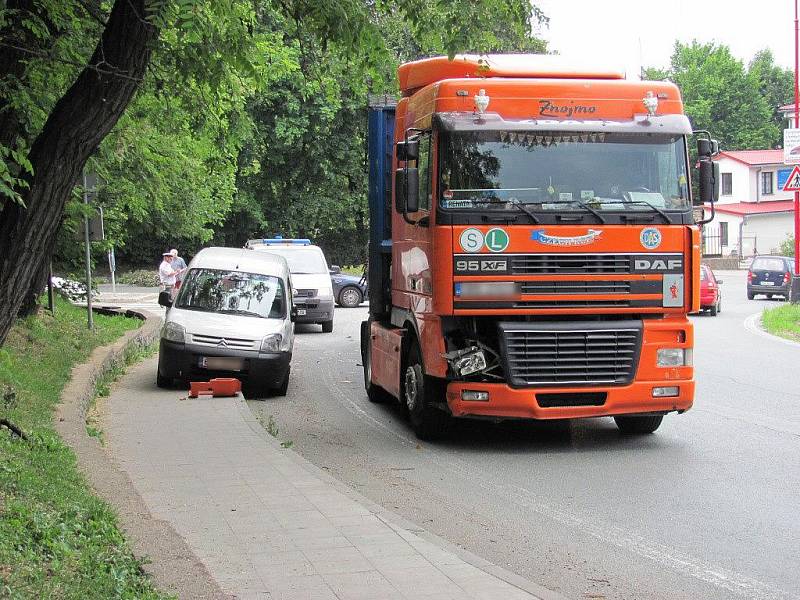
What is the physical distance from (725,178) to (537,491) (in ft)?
236

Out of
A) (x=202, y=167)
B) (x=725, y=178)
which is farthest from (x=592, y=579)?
(x=725, y=178)

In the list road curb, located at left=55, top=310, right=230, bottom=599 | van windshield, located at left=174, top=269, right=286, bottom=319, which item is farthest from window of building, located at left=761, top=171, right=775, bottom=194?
road curb, located at left=55, top=310, right=230, bottom=599

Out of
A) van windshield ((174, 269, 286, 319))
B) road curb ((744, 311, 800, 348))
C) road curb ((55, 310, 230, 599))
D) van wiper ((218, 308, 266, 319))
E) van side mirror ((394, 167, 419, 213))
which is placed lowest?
road curb ((744, 311, 800, 348))

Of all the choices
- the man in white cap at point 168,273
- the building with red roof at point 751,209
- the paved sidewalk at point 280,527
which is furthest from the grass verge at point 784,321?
the building with red roof at point 751,209

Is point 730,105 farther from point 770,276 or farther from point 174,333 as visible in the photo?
point 174,333

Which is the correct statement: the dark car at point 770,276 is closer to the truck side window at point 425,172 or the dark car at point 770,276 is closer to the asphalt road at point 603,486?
the asphalt road at point 603,486

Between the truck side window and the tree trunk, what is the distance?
2.77 meters

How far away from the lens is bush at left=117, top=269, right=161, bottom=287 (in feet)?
171

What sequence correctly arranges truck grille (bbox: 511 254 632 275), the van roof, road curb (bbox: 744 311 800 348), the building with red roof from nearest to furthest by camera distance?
truck grille (bbox: 511 254 632 275) < the van roof < road curb (bbox: 744 311 800 348) < the building with red roof

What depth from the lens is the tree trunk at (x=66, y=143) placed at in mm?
8438

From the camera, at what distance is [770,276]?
39469 mm

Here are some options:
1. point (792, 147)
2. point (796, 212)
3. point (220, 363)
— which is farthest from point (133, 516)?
point (796, 212)

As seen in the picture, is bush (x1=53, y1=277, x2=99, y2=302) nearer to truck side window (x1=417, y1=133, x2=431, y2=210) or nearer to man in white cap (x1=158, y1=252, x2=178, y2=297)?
man in white cap (x1=158, y1=252, x2=178, y2=297)

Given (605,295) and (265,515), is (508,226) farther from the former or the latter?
(265,515)
